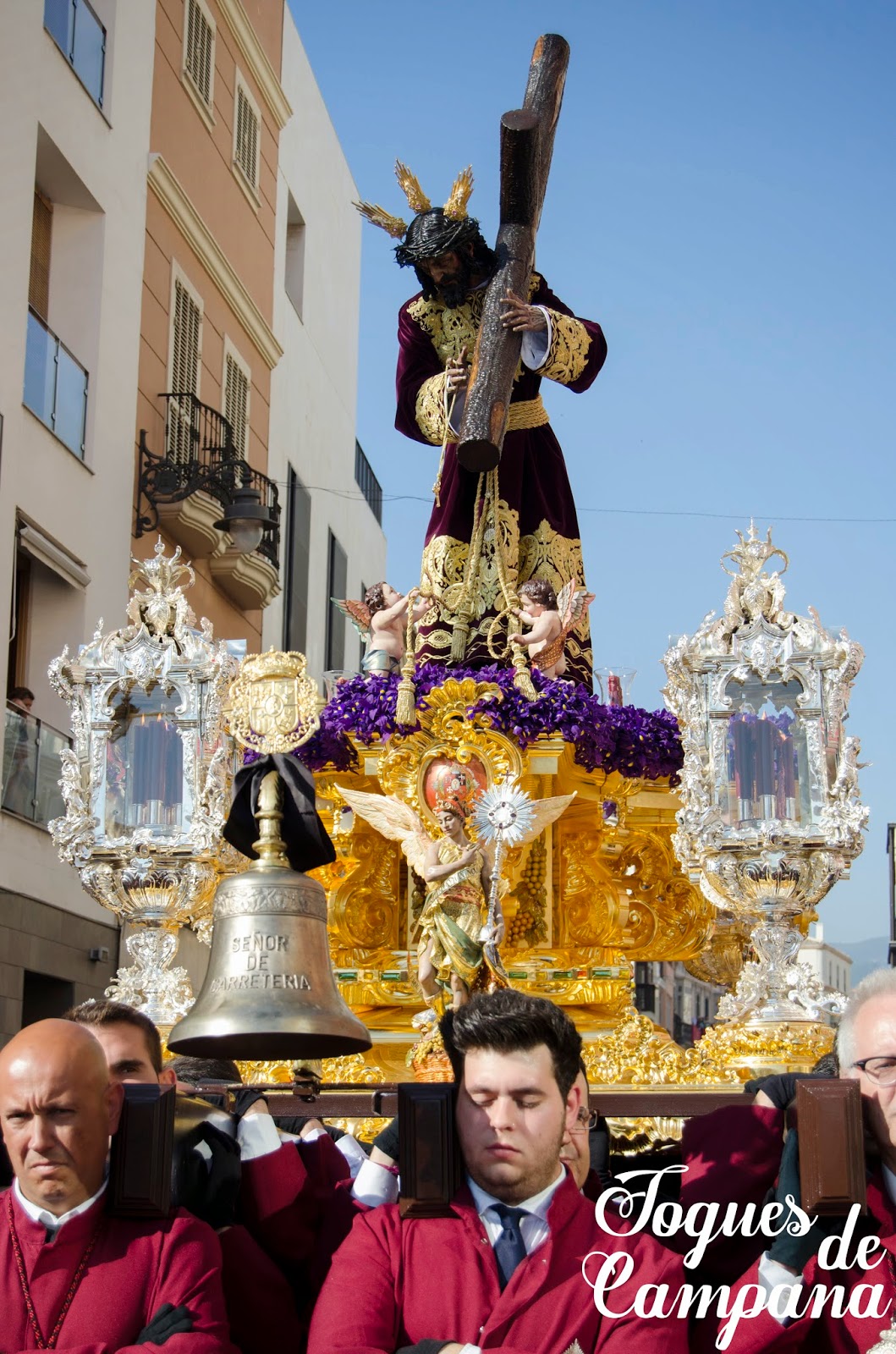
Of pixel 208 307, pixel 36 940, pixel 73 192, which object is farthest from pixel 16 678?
pixel 208 307

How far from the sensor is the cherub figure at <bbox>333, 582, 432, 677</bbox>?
30.5 ft

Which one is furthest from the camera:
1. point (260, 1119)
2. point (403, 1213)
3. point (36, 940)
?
point (36, 940)

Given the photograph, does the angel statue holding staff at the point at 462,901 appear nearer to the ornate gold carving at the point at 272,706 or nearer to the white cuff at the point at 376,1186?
the ornate gold carving at the point at 272,706

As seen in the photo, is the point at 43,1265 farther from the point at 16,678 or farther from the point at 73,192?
the point at 73,192

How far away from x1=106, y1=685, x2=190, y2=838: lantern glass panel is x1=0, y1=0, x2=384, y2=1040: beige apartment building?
224 inches

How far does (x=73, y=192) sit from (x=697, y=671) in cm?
982

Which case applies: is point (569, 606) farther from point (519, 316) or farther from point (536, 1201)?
point (536, 1201)

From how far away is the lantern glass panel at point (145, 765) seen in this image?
27.3 feet

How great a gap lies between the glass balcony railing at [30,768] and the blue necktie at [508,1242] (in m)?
10.4

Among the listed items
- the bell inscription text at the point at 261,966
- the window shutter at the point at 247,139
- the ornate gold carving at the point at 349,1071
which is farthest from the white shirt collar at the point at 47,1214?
the window shutter at the point at 247,139

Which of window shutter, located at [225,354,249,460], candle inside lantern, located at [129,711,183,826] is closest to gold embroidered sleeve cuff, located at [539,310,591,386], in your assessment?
candle inside lantern, located at [129,711,183,826]

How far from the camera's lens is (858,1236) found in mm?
3912

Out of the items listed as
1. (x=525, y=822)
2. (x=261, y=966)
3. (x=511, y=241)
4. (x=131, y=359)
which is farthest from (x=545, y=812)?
(x=131, y=359)

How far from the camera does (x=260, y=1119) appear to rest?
4480 millimetres
